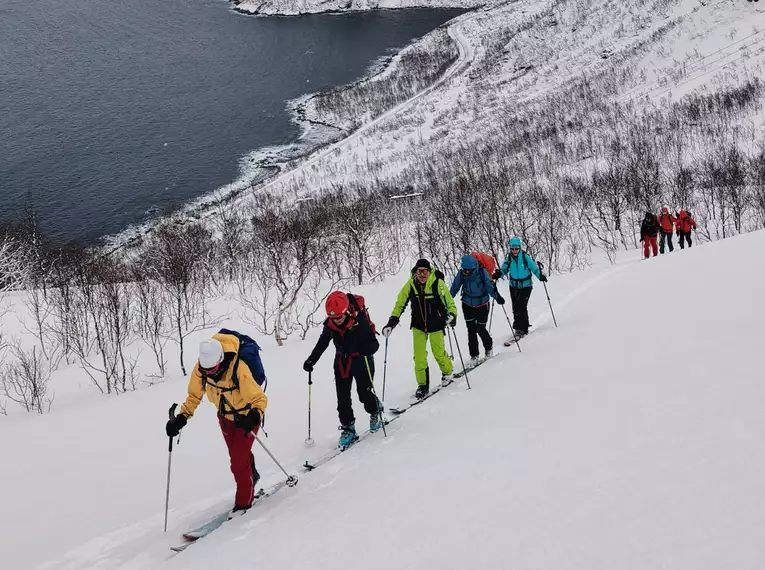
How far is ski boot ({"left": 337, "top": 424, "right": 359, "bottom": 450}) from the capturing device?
8047 millimetres

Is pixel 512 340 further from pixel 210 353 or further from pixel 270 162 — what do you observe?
pixel 270 162

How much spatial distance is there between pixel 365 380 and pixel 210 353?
2.78 metres

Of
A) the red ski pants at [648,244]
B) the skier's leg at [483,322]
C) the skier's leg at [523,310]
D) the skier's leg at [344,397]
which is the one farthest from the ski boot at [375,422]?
the red ski pants at [648,244]

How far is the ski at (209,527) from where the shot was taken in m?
6.03

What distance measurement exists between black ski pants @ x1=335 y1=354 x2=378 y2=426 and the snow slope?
56 cm

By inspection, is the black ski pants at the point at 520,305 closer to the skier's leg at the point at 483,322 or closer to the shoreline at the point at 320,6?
the skier's leg at the point at 483,322

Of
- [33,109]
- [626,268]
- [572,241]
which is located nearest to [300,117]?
[33,109]

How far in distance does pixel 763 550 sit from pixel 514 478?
2164 mm

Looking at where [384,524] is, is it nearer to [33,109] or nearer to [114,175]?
[114,175]

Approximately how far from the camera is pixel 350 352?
7.75m

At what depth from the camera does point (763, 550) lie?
10.7 ft

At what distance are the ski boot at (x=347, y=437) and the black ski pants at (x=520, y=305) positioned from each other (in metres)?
4.81

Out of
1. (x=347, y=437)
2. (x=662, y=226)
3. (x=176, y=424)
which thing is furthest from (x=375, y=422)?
(x=662, y=226)

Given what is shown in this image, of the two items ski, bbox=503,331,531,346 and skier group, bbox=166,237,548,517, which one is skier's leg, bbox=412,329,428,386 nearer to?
skier group, bbox=166,237,548,517
